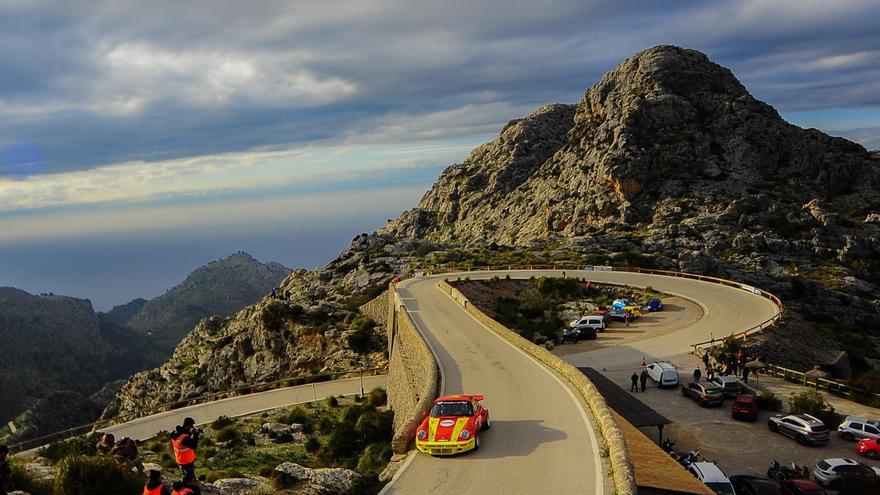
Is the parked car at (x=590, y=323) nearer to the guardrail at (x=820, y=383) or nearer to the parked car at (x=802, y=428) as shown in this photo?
the guardrail at (x=820, y=383)

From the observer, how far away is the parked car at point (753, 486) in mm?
18688

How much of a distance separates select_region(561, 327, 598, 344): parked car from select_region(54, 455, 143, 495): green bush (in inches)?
1295

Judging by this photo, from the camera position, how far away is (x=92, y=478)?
42.3 ft

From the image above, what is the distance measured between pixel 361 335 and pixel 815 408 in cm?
3334

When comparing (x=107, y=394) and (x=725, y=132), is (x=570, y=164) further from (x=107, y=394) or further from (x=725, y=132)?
(x=107, y=394)

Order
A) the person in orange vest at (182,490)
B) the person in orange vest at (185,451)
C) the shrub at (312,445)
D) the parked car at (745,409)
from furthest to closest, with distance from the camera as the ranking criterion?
the shrub at (312,445) < the parked car at (745,409) < the person in orange vest at (185,451) < the person in orange vest at (182,490)

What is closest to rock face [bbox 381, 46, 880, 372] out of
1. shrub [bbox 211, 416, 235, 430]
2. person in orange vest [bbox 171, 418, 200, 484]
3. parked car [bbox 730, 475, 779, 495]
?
parked car [bbox 730, 475, 779, 495]

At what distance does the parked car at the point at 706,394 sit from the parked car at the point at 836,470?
723 centimetres

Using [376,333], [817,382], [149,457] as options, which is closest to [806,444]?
[817,382]

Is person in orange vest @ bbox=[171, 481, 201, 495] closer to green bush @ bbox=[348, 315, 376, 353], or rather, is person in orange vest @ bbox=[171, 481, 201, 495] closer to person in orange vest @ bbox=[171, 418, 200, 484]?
person in orange vest @ bbox=[171, 418, 200, 484]

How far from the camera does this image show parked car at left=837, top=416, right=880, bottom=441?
79.5ft

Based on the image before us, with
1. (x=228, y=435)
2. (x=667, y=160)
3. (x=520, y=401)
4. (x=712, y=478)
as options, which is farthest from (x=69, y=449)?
(x=667, y=160)

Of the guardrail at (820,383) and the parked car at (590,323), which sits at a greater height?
the parked car at (590,323)

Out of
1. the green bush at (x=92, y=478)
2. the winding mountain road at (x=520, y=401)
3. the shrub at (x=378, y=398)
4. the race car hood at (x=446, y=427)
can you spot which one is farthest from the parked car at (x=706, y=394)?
the green bush at (x=92, y=478)
